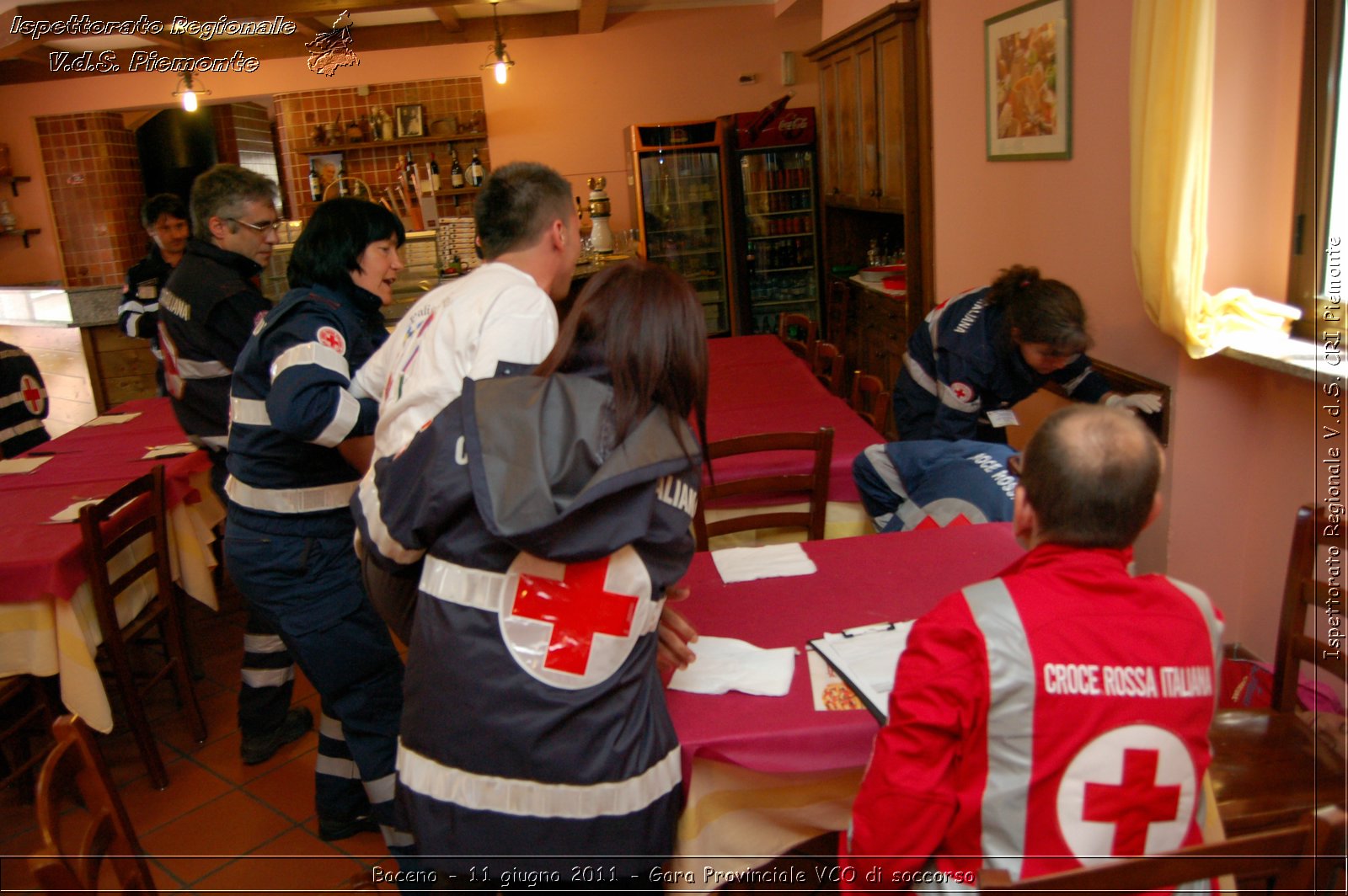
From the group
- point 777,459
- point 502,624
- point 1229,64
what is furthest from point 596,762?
point 1229,64

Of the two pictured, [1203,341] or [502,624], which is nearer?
[502,624]

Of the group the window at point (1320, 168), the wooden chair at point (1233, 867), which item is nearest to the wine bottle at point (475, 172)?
the window at point (1320, 168)

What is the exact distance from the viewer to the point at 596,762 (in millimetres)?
1312

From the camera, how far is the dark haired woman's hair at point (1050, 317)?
2.74 metres

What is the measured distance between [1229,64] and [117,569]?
356 cm

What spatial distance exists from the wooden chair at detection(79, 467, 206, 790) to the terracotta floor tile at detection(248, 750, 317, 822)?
0.31 meters

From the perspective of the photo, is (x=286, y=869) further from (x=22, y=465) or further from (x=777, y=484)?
(x=22, y=465)

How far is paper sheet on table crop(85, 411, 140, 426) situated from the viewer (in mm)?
4141

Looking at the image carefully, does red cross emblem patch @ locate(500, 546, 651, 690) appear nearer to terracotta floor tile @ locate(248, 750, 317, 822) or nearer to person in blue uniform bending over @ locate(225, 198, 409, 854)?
person in blue uniform bending over @ locate(225, 198, 409, 854)

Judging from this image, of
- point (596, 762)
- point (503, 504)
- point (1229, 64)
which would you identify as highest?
point (1229, 64)

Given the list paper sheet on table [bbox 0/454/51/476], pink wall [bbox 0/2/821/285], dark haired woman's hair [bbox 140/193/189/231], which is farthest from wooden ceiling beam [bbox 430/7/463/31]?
paper sheet on table [bbox 0/454/51/476]

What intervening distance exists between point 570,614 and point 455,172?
708 centimetres

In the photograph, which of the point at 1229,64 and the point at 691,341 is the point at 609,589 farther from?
the point at 1229,64

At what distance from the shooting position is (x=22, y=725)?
8.50 feet
